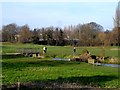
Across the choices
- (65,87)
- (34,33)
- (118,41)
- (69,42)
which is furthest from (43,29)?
(65,87)

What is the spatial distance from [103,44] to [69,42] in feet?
66.4

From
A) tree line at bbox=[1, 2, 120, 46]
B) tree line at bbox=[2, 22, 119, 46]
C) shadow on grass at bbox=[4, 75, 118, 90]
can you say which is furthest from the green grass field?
tree line at bbox=[2, 22, 119, 46]

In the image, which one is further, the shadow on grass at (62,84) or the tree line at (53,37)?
the tree line at (53,37)

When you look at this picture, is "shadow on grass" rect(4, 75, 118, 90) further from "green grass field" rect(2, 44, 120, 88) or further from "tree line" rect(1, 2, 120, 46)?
"tree line" rect(1, 2, 120, 46)

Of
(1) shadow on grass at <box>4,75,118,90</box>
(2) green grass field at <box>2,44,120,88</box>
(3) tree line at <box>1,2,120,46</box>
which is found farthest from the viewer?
(3) tree line at <box>1,2,120,46</box>

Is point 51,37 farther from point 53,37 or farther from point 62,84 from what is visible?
point 62,84

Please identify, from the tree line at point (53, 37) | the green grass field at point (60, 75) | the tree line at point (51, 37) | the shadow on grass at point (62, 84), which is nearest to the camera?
the shadow on grass at point (62, 84)

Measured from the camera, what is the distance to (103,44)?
9719 cm

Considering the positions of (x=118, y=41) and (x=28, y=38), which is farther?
(x=28, y=38)

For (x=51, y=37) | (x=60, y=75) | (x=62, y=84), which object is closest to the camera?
(x=62, y=84)

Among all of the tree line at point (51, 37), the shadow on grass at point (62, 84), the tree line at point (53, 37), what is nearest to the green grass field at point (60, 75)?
the shadow on grass at point (62, 84)

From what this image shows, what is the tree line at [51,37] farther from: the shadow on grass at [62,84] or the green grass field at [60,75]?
the shadow on grass at [62,84]

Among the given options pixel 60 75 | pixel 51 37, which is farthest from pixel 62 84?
pixel 51 37

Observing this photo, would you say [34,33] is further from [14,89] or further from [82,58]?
[14,89]
